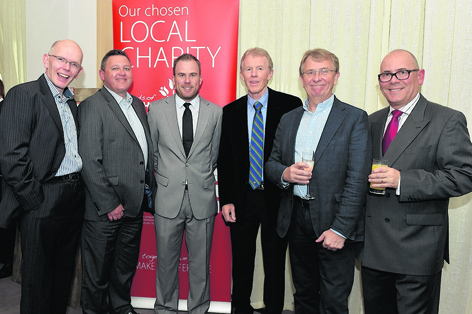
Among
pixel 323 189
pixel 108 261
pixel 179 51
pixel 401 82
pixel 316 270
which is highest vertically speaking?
pixel 179 51

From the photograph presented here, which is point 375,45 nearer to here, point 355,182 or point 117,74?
point 355,182

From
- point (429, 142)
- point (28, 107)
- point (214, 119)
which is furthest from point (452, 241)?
point (28, 107)

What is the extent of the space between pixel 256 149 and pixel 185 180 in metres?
0.63

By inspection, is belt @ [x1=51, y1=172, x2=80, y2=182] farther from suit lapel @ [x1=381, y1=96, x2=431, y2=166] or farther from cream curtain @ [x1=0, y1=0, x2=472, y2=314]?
suit lapel @ [x1=381, y1=96, x2=431, y2=166]

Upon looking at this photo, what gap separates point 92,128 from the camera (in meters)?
2.40

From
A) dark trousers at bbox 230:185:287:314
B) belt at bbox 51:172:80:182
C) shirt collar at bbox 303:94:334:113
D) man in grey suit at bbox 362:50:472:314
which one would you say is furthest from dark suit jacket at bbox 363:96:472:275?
belt at bbox 51:172:80:182

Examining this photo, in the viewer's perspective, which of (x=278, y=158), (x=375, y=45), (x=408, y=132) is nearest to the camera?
(x=408, y=132)

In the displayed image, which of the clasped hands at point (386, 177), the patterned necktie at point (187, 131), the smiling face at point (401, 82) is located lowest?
the clasped hands at point (386, 177)

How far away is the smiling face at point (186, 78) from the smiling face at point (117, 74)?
40 cm

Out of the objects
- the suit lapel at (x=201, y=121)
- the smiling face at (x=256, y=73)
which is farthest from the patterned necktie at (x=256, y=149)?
the suit lapel at (x=201, y=121)

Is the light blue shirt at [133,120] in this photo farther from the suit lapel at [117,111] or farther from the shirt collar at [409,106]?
the shirt collar at [409,106]

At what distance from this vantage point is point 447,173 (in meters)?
1.80

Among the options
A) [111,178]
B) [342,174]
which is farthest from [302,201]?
[111,178]

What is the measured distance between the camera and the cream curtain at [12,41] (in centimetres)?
382
